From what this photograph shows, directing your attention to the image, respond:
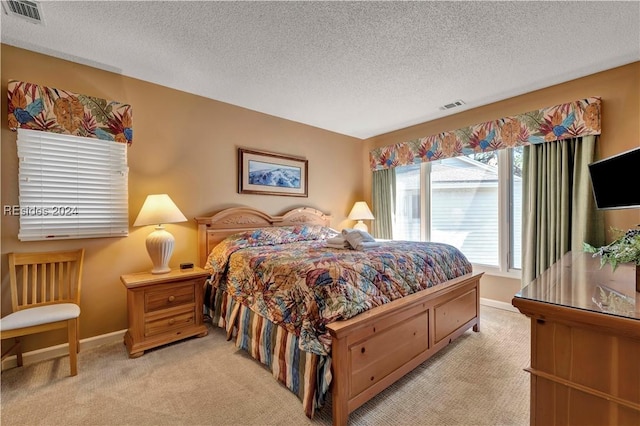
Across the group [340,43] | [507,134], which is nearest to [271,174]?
[340,43]

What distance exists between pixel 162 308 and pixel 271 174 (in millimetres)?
2028

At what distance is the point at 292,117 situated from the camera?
3844 millimetres

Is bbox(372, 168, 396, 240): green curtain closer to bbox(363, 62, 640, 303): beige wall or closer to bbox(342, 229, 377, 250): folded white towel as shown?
bbox(363, 62, 640, 303): beige wall

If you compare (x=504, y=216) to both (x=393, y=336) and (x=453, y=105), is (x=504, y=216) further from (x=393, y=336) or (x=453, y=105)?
(x=393, y=336)

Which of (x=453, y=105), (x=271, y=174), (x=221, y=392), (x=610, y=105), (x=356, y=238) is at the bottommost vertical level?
(x=221, y=392)

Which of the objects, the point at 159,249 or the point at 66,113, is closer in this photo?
the point at 66,113

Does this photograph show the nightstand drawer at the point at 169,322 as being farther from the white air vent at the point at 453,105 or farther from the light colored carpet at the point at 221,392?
the white air vent at the point at 453,105

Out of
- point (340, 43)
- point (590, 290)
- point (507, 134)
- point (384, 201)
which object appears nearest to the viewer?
point (590, 290)

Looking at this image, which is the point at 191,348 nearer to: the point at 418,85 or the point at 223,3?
the point at 223,3

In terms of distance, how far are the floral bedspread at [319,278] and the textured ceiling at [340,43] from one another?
5.57 feet

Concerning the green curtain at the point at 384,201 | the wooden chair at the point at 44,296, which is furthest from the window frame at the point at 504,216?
the wooden chair at the point at 44,296

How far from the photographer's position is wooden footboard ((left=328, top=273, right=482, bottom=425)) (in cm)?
153

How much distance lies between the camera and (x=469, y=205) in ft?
12.3

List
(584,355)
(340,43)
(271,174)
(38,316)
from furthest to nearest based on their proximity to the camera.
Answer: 1. (271,174)
2. (340,43)
3. (38,316)
4. (584,355)
